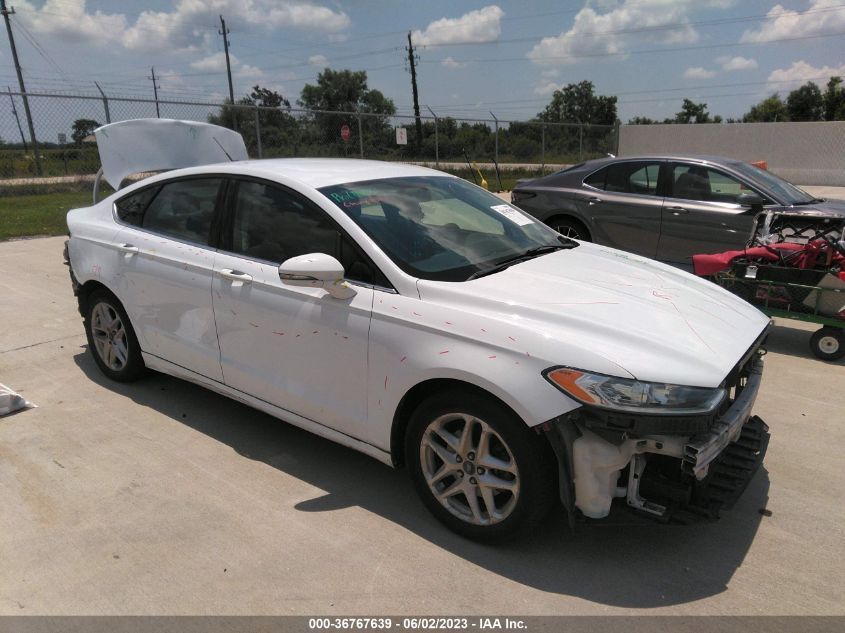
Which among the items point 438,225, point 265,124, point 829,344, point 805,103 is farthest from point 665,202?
point 805,103

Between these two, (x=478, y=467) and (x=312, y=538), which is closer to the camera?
(x=478, y=467)

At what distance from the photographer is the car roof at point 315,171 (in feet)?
11.5

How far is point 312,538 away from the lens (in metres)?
2.91

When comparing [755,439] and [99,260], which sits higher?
[99,260]

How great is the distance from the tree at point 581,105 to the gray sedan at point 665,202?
6416 cm

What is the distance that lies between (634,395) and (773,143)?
3100 centimetres

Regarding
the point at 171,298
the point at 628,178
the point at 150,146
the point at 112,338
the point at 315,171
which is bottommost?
the point at 112,338

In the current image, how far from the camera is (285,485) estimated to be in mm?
3355

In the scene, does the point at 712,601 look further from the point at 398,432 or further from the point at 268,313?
the point at 268,313

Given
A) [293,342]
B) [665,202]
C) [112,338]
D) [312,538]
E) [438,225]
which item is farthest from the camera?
[665,202]

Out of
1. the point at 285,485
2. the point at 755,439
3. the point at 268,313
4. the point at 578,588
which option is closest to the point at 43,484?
the point at 285,485

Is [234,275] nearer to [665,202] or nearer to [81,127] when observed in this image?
[665,202]

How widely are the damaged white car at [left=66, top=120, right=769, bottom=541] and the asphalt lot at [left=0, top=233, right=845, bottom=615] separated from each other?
29 centimetres

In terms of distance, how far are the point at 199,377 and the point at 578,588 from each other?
2.50 m
